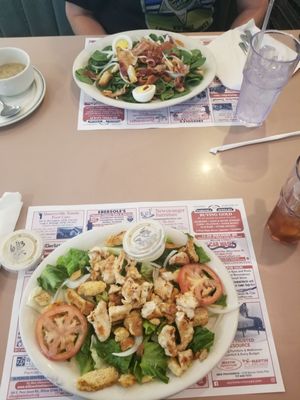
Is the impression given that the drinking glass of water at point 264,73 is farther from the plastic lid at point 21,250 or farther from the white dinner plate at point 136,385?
the plastic lid at point 21,250

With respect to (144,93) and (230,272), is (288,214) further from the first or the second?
(144,93)

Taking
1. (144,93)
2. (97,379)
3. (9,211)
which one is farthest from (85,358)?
(144,93)

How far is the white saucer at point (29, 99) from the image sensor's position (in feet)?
3.46

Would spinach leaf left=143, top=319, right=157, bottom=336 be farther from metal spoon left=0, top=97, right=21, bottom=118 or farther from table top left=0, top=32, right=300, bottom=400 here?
metal spoon left=0, top=97, right=21, bottom=118

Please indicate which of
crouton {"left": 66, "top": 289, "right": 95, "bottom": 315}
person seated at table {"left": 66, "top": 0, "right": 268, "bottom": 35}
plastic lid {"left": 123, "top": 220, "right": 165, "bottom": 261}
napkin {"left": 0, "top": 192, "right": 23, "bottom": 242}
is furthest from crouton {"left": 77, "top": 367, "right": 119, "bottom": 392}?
person seated at table {"left": 66, "top": 0, "right": 268, "bottom": 35}

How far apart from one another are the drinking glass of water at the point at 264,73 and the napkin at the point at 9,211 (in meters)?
0.68

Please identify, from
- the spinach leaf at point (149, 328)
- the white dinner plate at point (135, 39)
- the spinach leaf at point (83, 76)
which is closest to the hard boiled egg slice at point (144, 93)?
the white dinner plate at point (135, 39)

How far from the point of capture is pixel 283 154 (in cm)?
100

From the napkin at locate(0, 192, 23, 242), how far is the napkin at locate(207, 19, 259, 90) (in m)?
0.75

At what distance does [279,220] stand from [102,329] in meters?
0.46

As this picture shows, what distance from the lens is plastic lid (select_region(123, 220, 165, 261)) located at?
71cm

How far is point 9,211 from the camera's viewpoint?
0.87 meters

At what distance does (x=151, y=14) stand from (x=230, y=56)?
441mm

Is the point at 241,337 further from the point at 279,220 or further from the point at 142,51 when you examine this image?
the point at 142,51
